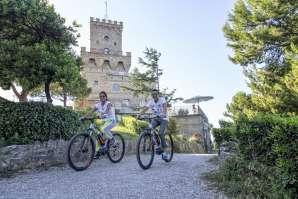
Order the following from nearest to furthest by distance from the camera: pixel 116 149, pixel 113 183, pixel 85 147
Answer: pixel 113 183, pixel 85 147, pixel 116 149

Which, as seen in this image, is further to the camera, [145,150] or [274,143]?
[145,150]

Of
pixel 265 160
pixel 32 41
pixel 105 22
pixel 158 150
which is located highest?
pixel 105 22

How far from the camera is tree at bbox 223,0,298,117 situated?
18.8 m

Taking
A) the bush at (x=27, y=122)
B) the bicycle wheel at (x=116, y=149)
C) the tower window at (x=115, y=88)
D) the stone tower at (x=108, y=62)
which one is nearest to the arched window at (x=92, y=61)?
the stone tower at (x=108, y=62)

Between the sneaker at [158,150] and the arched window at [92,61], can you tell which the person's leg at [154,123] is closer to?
the sneaker at [158,150]

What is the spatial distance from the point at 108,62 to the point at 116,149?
54674 millimetres

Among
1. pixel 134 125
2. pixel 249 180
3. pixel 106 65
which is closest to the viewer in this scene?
pixel 249 180

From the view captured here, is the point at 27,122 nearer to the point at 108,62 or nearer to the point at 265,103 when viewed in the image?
the point at 265,103

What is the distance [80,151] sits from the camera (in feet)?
26.0

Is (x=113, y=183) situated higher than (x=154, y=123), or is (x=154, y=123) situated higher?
(x=154, y=123)

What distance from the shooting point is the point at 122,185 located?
649 centimetres

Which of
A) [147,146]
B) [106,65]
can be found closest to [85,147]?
[147,146]

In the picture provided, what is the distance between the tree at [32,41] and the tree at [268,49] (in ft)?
39.9

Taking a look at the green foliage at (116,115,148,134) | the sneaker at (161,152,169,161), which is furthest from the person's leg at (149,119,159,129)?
the green foliage at (116,115,148,134)
